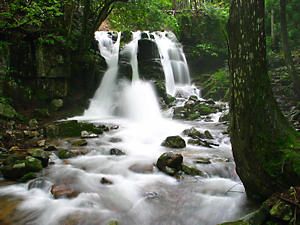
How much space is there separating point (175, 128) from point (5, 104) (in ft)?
18.7

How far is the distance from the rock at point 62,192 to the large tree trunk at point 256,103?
2.75 m

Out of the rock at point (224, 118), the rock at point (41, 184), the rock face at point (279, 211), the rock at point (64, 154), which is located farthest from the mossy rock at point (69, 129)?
the rock face at point (279, 211)

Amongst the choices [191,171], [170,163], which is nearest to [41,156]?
[170,163]

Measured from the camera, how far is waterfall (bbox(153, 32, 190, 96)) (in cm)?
1768

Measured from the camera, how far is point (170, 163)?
5656 mm

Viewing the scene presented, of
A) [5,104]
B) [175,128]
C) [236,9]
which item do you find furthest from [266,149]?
[5,104]

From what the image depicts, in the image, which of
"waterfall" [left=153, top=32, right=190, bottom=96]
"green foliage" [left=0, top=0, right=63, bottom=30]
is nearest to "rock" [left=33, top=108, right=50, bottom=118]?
"green foliage" [left=0, top=0, right=63, bottom=30]

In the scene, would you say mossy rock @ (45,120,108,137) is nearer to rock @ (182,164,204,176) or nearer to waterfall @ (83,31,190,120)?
waterfall @ (83,31,190,120)

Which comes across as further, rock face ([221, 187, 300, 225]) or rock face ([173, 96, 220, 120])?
rock face ([173, 96, 220, 120])

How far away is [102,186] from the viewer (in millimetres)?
5164

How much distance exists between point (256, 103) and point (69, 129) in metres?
6.64

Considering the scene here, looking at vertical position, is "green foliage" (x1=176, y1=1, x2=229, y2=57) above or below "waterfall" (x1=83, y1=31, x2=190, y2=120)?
above

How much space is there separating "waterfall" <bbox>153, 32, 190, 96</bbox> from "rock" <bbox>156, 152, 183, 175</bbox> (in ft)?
37.3

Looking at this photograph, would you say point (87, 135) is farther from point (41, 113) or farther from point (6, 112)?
point (41, 113)
